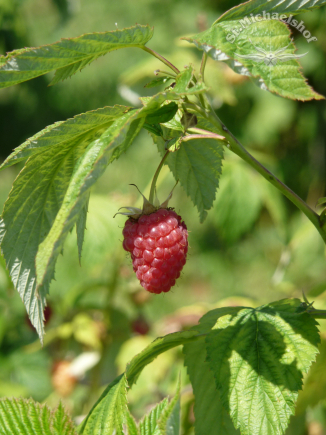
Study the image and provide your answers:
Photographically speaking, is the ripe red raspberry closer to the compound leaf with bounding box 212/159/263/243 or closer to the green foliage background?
the green foliage background

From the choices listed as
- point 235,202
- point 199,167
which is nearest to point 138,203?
point 235,202

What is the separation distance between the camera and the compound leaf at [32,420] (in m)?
0.39

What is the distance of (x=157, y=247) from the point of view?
51 cm

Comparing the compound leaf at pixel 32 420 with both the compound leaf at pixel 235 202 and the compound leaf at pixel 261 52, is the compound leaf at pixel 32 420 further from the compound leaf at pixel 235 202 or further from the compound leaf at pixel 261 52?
the compound leaf at pixel 235 202

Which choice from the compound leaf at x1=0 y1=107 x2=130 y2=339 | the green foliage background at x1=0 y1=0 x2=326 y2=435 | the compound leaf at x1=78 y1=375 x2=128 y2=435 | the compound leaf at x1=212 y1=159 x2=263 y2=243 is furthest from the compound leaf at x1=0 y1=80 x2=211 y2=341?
the compound leaf at x1=212 y1=159 x2=263 y2=243

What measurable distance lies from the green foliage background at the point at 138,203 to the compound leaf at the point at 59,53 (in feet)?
1.26

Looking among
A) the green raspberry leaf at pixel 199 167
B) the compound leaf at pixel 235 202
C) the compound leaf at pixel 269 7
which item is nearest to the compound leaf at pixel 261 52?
the compound leaf at pixel 269 7

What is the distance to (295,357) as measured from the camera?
1.44ft

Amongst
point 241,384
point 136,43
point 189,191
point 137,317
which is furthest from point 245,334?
point 137,317

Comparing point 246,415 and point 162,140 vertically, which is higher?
point 162,140

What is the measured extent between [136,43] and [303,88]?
15 cm

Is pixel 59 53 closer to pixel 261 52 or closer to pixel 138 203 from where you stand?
pixel 261 52

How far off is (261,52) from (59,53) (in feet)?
0.52

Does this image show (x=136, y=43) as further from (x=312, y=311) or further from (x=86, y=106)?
(x=86, y=106)
